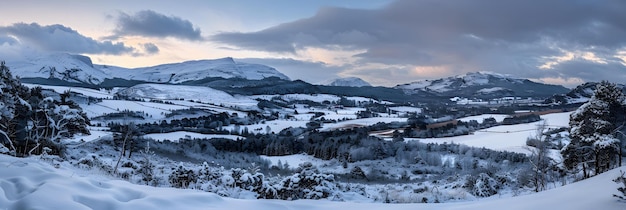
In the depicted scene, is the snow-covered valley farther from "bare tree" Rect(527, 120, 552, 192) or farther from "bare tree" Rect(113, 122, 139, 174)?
"bare tree" Rect(527, 120, 552, 192)

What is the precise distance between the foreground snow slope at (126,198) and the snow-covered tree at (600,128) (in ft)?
28.1

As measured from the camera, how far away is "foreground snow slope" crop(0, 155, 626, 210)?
738 centimetres

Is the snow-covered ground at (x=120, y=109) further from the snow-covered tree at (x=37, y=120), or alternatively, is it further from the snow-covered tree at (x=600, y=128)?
the snow-covered tree at (x=600, y=128)

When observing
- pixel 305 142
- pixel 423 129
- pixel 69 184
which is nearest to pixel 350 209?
pixel 69 184

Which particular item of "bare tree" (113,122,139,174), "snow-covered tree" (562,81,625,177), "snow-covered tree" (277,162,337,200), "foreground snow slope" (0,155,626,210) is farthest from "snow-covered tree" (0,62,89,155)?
"snow-covered tree" (562,81,625,177)

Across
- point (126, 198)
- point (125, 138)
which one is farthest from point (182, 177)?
point (126, 198)

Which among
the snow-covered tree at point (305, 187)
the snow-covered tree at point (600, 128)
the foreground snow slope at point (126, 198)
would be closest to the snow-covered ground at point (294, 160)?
the snow-covered tree at point (600, 128)

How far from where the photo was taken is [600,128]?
1791 cm

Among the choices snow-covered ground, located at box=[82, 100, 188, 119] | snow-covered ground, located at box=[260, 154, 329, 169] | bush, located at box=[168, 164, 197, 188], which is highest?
bush, located at box=[168, 164, 197, 188]

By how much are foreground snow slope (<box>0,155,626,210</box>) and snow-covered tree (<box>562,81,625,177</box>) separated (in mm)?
8556

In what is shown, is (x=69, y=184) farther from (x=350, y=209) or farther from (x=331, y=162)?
(x=331, y=162)

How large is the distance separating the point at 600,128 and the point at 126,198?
1819cm

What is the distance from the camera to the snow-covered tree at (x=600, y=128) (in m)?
17.6

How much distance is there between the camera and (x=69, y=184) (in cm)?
841
